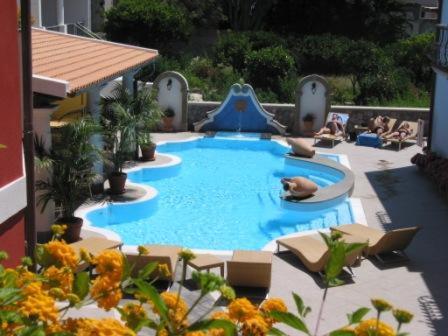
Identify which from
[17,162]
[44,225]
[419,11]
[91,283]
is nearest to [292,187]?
[44,225]

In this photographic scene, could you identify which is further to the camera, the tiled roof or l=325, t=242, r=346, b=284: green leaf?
the tiled roof

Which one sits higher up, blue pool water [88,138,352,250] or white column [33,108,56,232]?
white column [33,108,56,232]

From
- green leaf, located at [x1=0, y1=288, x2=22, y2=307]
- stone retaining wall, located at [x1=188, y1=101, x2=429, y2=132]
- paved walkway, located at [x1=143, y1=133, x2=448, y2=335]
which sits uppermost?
green leaf, located at [x1=0, y1=288, x2=22, y2=307]

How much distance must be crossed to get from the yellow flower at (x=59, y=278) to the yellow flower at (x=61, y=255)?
0.15 ft

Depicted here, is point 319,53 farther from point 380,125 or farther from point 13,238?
point 13,238

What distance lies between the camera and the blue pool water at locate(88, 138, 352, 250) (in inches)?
625

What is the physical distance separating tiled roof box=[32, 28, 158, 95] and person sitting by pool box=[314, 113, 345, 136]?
6572mm

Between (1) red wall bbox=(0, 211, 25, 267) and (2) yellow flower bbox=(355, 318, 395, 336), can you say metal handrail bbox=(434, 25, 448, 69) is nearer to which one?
(1) red wall bbox=(0, 211, 25, 267)

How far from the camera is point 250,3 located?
1770 inches

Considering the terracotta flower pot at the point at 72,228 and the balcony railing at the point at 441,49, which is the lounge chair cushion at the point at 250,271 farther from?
the balcony railing at the point at 441,49

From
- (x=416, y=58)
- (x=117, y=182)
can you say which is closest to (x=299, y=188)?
(x=117, y=182)

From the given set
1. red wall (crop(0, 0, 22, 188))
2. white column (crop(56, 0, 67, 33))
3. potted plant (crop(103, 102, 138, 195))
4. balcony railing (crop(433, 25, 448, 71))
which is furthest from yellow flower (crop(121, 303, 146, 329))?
white column (crop(56, 0, 67, 33))

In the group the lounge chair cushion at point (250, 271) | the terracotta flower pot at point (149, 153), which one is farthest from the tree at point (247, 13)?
the lounge chair cushion at point (250, 271)

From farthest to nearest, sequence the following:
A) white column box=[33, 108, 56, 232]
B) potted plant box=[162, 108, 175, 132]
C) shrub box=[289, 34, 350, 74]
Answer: shrub box=[289, 34, 350, 74] < potted plant box=[162, 108, 175, 132] < white column box=[33, 108, 56, 232]
